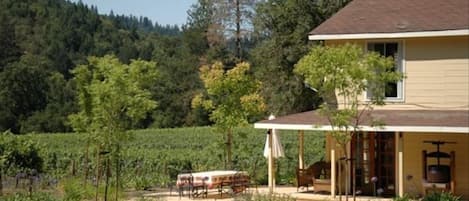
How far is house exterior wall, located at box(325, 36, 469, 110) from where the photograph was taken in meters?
21.2

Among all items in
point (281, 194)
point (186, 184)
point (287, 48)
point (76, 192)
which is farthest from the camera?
point (287, 48)

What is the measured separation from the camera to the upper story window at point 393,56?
71.7ft

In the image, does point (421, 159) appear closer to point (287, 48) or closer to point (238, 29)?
point (287, 48)

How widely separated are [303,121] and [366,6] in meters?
5.09

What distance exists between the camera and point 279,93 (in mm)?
44969

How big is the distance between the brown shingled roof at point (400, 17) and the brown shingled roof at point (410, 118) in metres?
2.27

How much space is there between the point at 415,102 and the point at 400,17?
2.54 metres

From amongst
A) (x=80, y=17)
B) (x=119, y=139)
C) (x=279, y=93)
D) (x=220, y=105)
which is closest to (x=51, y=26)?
(x=80, y=17)

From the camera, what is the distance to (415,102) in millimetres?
21766

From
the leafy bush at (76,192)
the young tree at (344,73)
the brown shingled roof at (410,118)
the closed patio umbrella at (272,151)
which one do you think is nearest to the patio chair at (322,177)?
the closed patio umbrella at (272,151)

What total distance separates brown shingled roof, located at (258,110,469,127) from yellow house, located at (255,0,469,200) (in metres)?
0.03

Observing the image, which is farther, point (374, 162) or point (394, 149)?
point (374, 162)

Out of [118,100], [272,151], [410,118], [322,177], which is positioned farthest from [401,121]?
[118,100]

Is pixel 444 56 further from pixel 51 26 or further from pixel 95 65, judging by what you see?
pixel 51 26
